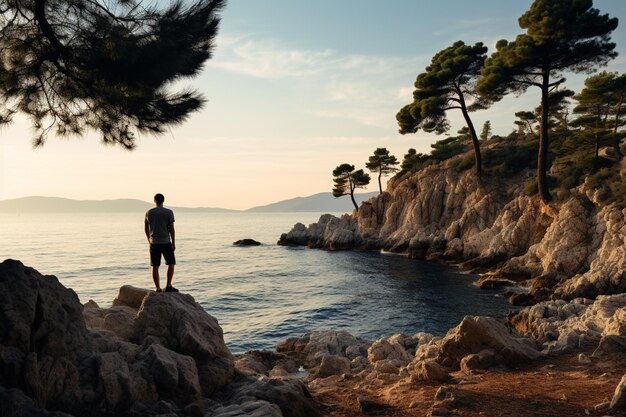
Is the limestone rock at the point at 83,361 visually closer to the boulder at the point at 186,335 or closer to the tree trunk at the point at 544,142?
the boulder at the point at 186,335

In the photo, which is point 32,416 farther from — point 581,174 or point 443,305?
point 581,174

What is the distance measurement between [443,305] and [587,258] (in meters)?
10.3

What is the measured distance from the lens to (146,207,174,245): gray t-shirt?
10.5 metres

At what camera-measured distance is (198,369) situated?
873 cm

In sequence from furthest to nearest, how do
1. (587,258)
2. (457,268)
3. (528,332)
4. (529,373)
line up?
(457,268) < (587,258) < (528,332) < (529,373)

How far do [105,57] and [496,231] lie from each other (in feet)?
126

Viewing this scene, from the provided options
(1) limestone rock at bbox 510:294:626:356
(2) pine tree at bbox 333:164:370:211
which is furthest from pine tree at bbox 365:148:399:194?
(1) limestone rock at bbox 510:294:626:356

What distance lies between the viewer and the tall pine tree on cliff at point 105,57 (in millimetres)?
7941

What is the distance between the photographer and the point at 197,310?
10.2 m

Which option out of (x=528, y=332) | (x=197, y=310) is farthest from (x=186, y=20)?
(x=528, y=332)

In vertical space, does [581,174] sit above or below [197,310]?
above

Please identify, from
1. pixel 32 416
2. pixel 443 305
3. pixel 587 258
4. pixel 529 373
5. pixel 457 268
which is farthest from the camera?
pixel 457 268

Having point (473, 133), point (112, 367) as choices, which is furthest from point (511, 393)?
point (473, 133)

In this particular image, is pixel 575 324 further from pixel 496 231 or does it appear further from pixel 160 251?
pixel 496 231
